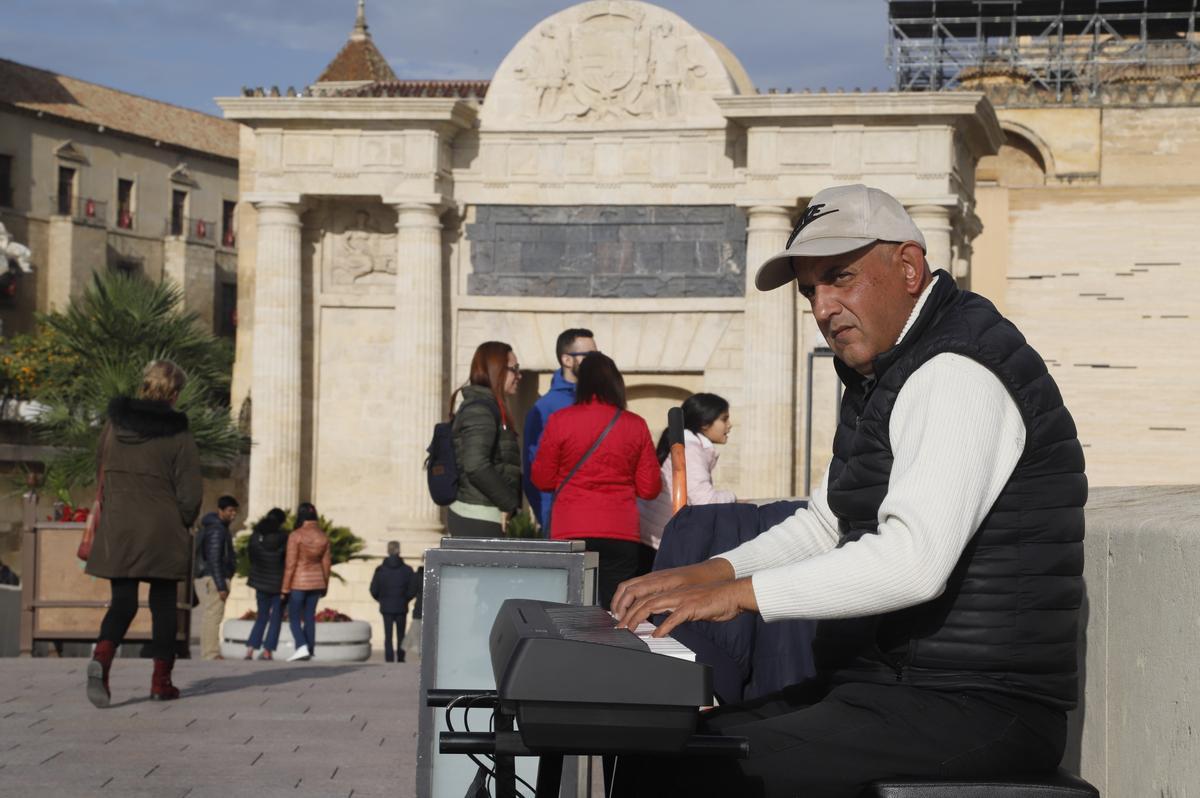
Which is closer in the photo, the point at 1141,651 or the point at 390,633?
the point at 1141,651

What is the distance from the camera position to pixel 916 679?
11.2 feet

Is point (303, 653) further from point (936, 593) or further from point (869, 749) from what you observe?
point (936, 593)

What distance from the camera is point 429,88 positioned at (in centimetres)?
5062

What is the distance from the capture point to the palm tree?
2497 centimetres

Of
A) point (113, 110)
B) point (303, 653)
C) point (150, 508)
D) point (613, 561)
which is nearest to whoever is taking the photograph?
point (613, 561)

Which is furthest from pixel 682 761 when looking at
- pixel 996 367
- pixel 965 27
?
pixel 965 27

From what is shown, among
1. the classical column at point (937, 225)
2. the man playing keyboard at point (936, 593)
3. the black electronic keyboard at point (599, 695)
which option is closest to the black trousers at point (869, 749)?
the man playing keyboard at point (936, 593)

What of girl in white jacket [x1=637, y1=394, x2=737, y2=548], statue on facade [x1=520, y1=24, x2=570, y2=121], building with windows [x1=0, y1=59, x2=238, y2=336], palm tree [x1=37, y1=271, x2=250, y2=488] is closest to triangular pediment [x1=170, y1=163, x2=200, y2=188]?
building with windows [x1=0, y1=59, x2=238, y2=336]

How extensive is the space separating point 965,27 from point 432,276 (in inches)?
1277

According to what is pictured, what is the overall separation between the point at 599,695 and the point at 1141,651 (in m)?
1.43

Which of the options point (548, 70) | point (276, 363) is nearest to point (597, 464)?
point (548, 70)

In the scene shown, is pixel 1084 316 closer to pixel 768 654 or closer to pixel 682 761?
pixel 768 654

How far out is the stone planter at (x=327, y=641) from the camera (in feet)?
60.8

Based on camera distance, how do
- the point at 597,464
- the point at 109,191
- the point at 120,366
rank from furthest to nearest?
the point at 109,191, the point at 120,366, the point at 597,464
